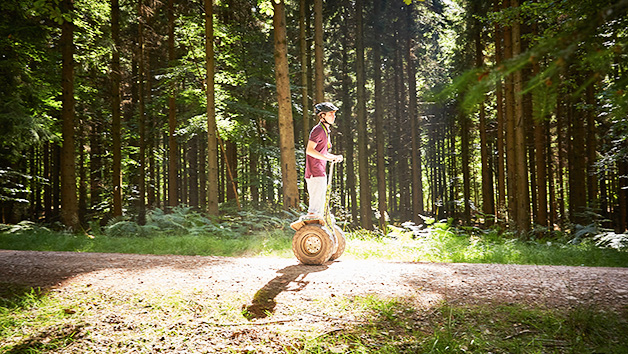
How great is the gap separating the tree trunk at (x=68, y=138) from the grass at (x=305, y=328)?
349 inches

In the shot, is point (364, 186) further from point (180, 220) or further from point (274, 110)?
point (180, 220)

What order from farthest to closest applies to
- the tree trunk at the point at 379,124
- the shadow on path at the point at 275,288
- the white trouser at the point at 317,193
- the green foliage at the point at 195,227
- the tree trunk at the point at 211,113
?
the tree trunk at the point at 379,124 < the tree trunk at the point at 211,113 < the green foliage at the point at 195,227 < the white trouser at the point at 317,193 < the shadow on path at the point at 275,288

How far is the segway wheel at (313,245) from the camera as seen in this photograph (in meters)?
5.84

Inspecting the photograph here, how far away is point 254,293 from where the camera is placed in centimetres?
445

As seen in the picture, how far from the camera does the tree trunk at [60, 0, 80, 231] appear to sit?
12008mm

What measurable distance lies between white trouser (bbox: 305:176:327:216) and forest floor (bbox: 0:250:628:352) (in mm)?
907

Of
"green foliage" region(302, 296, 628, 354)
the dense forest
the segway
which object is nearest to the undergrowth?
the dense forest

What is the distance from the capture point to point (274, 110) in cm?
1805

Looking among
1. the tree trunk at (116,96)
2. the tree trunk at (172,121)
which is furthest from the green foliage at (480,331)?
the tree trunk at (116,96)

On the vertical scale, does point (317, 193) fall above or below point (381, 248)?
above

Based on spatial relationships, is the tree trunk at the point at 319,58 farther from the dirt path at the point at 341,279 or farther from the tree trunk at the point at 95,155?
the tree trunk at the point at 95,155

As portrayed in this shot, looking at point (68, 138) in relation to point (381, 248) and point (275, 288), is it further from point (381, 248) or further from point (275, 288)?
point (275, 288)

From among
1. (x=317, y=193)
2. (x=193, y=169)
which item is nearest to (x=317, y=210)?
(x=317, y=193)

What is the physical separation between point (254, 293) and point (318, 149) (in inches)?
98.2
